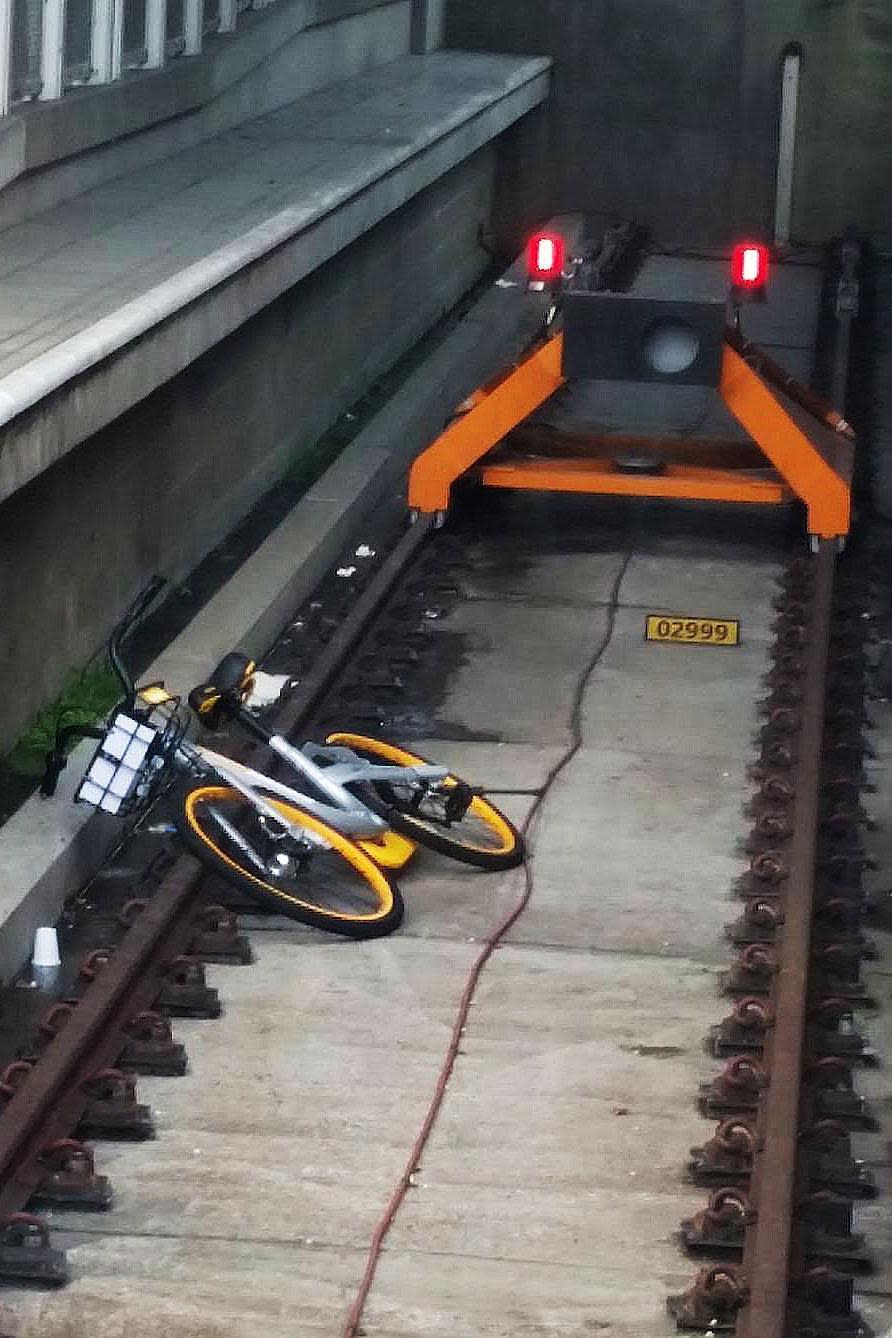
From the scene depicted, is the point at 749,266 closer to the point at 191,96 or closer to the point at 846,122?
the point at 191,96

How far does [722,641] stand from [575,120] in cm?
1311

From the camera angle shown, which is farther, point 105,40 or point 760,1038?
point 105,40

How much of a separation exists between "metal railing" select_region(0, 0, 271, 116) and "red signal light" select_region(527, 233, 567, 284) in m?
2.51

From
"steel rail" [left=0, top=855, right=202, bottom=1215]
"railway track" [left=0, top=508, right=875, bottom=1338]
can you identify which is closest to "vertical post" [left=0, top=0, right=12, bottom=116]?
"railway track" [left=0, top=508, right=875, bottom=1338]

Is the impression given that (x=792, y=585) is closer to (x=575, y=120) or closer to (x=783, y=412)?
(x=783, y=412)

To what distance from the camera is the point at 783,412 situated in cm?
1218

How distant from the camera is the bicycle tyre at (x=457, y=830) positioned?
8.50 meters

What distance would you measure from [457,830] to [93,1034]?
7.17 feet

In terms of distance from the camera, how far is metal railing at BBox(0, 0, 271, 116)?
41.6 feet

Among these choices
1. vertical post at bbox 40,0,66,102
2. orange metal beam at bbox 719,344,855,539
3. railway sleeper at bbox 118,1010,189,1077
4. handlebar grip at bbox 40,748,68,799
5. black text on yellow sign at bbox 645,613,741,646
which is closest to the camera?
railway sleeper at bbox 118,1010,189,1077

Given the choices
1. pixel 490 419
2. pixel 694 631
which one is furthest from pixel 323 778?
pixel 490 419

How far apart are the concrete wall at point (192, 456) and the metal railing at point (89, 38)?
1.53 m

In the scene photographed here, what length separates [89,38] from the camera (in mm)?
14250

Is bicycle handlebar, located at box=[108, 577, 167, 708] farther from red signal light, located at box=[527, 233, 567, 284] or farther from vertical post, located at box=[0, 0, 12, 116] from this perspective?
red signal light, located at box=[527, 233, 567, 284]
